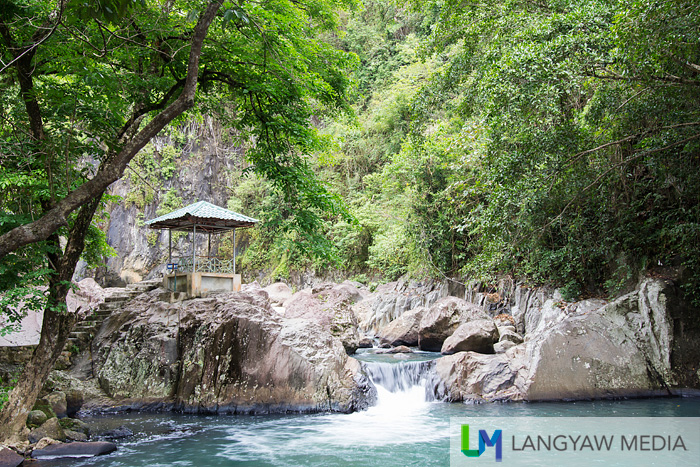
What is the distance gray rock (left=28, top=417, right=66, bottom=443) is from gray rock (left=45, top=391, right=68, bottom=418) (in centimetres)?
158

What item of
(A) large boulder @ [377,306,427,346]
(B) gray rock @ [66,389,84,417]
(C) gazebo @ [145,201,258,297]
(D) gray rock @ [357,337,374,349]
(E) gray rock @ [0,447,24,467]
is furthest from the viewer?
(D) gray rock @ [357,337,374,349]

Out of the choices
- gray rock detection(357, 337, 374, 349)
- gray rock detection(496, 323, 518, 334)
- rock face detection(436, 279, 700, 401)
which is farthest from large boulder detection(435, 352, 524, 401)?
gray rock detection(357, 337, 374, 349)

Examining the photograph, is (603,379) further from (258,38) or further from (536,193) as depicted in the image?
(258,38)

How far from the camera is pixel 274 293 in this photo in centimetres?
2336

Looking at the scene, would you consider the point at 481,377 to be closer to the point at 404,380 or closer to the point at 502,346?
the point at 404,380

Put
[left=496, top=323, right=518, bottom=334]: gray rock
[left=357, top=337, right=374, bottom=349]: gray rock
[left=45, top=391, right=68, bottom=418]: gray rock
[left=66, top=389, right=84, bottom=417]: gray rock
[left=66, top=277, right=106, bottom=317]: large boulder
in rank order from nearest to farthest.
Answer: [left=45, top=391, right=68, bottom=418]: gray rock, [left=66, top=389, right=84, bottom=417]: gray rock, [left=496, top=323, right=518, bottom=334]: gray rock, [left=66, top=277, right=106, bottom=317]: large boulder, [left=357, top=337, right=374, bottom=349]: gray rock

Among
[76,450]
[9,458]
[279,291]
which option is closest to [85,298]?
[76,450]

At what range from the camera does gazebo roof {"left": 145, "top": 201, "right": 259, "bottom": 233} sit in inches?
482

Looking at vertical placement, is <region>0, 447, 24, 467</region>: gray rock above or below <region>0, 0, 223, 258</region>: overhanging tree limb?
below

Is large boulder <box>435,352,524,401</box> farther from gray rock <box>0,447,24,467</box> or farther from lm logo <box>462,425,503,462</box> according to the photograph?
gray rock <box>0,447,24,467</box>

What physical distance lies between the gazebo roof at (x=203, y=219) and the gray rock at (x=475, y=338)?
588 cm

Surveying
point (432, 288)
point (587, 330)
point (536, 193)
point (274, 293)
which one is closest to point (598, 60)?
point (536, 193)

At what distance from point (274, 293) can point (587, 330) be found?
55.1ft

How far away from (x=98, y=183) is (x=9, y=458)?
3478mm
